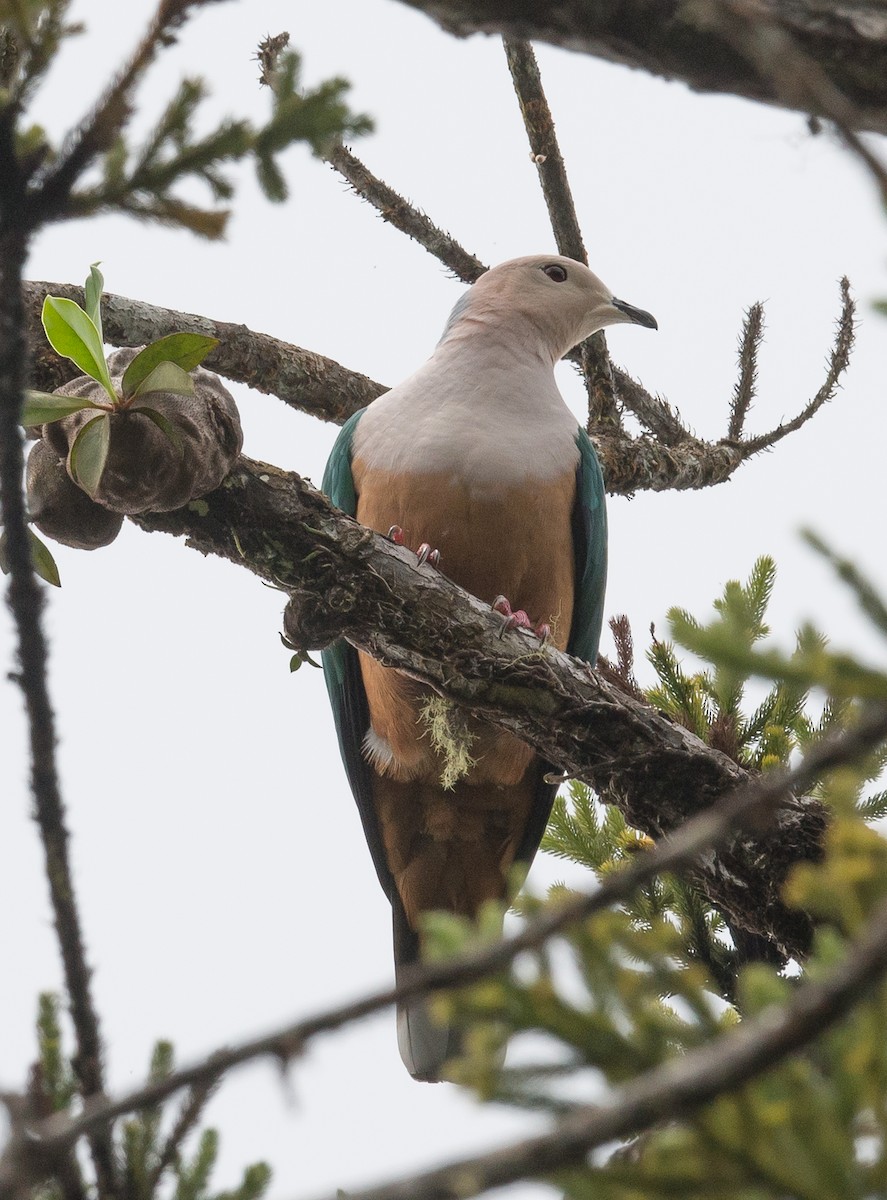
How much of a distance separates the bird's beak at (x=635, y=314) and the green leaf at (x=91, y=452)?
2.89m

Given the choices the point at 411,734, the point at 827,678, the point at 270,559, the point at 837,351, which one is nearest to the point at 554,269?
the point at 837,351

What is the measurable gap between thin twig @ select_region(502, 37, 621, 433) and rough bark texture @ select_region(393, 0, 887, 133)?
3.50 metres

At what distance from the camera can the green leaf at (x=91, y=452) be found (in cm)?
256

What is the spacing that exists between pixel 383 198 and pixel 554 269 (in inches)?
30.4

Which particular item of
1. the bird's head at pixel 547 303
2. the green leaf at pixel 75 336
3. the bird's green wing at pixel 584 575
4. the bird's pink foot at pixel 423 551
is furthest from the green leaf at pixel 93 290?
the bird's head at pixel 547 303

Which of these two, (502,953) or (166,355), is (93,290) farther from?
(502,953)

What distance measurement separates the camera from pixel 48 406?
2.57 meters

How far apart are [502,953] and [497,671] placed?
2.23m

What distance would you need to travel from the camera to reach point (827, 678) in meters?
1.06

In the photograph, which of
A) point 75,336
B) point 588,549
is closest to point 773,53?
point 75,336

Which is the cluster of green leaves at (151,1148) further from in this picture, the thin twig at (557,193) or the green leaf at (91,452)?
the thin twig at (557,193)

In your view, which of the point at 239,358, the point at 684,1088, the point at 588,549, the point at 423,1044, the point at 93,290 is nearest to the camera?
the point at 684,1088

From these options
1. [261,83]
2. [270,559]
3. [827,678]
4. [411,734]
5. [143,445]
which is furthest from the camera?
[261,83]

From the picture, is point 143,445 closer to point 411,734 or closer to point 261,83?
point 411,734
